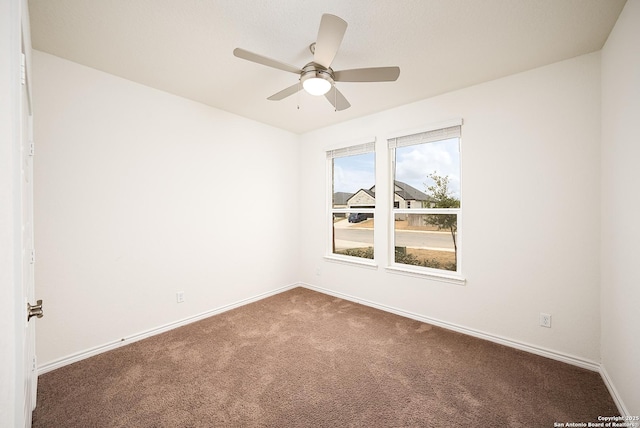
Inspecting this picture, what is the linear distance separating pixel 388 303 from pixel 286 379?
1.78m

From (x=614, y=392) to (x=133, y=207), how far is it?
4.24 metres

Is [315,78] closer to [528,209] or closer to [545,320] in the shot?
[528,209]

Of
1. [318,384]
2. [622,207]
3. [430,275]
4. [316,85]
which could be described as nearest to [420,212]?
[430,275]

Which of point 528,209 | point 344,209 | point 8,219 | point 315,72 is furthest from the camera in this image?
point 344,209

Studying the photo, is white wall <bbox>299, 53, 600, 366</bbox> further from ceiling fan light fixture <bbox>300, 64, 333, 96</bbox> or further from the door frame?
the door frame

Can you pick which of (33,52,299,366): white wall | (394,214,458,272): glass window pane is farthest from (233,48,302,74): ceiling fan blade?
(394,214,458,272): glass window pane

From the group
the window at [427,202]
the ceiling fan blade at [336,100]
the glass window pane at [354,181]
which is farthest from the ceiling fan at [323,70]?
the glass window pane at [354,181]

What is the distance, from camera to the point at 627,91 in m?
1.69

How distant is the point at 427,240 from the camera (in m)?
3.23

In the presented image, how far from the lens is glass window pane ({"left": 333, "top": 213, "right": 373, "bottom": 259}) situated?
12.4 ft

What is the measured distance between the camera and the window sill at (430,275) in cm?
285

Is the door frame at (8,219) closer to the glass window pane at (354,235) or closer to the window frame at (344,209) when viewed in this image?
the window frame at (344,209)

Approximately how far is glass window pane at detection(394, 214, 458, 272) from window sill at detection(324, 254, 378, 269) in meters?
0.34

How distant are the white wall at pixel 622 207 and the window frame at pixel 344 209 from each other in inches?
83.0
